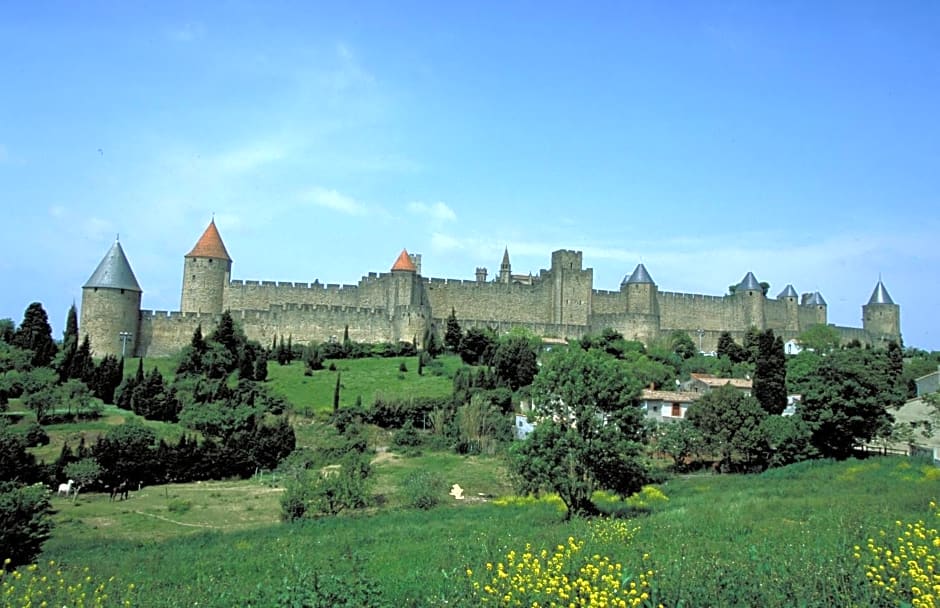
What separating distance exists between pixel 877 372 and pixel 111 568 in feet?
73.3

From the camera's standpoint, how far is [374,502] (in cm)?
2031

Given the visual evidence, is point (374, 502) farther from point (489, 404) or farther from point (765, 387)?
point (765, 387)

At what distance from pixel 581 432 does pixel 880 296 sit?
51706mm

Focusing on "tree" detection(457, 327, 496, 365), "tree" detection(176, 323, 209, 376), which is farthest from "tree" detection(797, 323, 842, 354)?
"tree" detection(176, 323, 209, 376)

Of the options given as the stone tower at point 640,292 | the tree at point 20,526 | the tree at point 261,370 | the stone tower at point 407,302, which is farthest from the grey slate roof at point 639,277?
the tree at point 20,526

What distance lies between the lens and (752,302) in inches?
2165

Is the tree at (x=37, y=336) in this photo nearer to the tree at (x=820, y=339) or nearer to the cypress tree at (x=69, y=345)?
the cypress tree at (x=69, y=345)

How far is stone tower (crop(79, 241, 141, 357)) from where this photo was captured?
128 ft

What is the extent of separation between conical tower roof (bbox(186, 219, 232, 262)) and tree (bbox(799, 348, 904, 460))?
103 feet

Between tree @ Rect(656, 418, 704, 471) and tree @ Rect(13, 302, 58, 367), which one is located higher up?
tree @ Rect(13, 302, 58, 367)

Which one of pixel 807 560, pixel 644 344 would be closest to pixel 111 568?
pixel 807 560

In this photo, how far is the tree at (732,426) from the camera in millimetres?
23875

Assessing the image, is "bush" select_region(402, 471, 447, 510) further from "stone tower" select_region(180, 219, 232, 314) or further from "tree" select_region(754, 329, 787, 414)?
"stone tower" select_region(180, 219, 232, 314)

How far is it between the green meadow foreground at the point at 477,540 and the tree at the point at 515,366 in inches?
442
